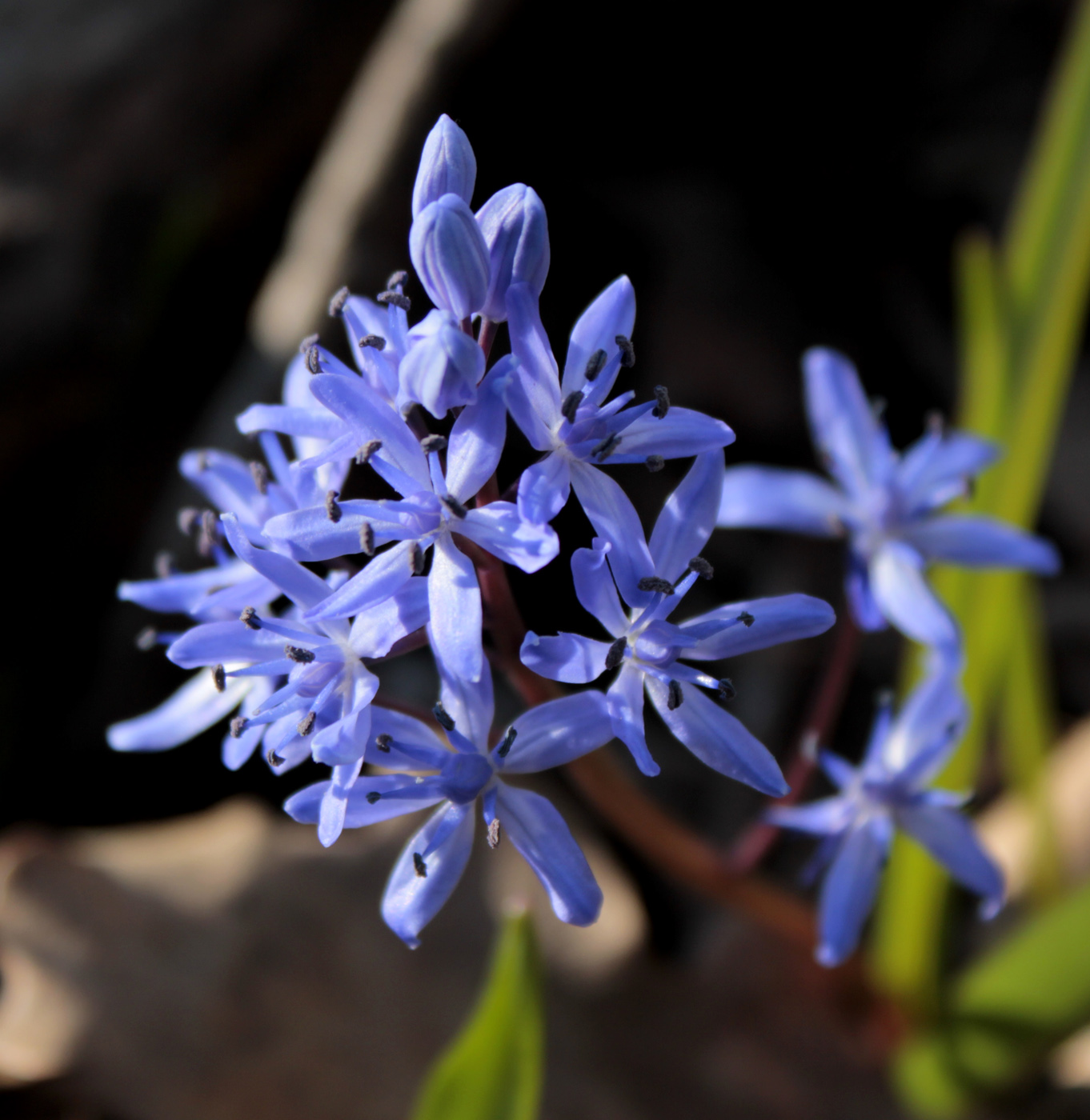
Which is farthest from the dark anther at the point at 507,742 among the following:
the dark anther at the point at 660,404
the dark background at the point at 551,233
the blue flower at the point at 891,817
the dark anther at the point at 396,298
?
the dark background at the point at 551,233

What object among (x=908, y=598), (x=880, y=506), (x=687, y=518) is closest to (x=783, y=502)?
(x=880, y=506)

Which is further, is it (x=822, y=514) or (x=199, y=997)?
(x=199, y=997)

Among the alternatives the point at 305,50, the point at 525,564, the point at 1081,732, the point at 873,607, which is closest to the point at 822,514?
the point at 873,607

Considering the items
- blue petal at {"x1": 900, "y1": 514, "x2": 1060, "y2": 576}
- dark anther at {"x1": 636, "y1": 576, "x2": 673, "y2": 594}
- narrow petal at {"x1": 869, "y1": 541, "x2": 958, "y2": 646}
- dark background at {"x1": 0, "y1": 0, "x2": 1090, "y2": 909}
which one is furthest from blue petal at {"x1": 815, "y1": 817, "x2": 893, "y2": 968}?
dark background at {"x1": 0, "y1": 0, "x2": 1090, "y2": 909}

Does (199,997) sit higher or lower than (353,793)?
lower

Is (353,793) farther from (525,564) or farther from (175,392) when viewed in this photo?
(175,392)

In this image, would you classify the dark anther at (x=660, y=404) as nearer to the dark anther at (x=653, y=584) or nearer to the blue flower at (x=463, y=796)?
the dark anther at (x=653, y=584)

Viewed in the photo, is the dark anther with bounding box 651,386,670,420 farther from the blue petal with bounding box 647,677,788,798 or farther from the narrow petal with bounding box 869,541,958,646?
the narrow petal with bounding box 869,541,958,646

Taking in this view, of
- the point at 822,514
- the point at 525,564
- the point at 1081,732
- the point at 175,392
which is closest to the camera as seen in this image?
the point at 525,564
